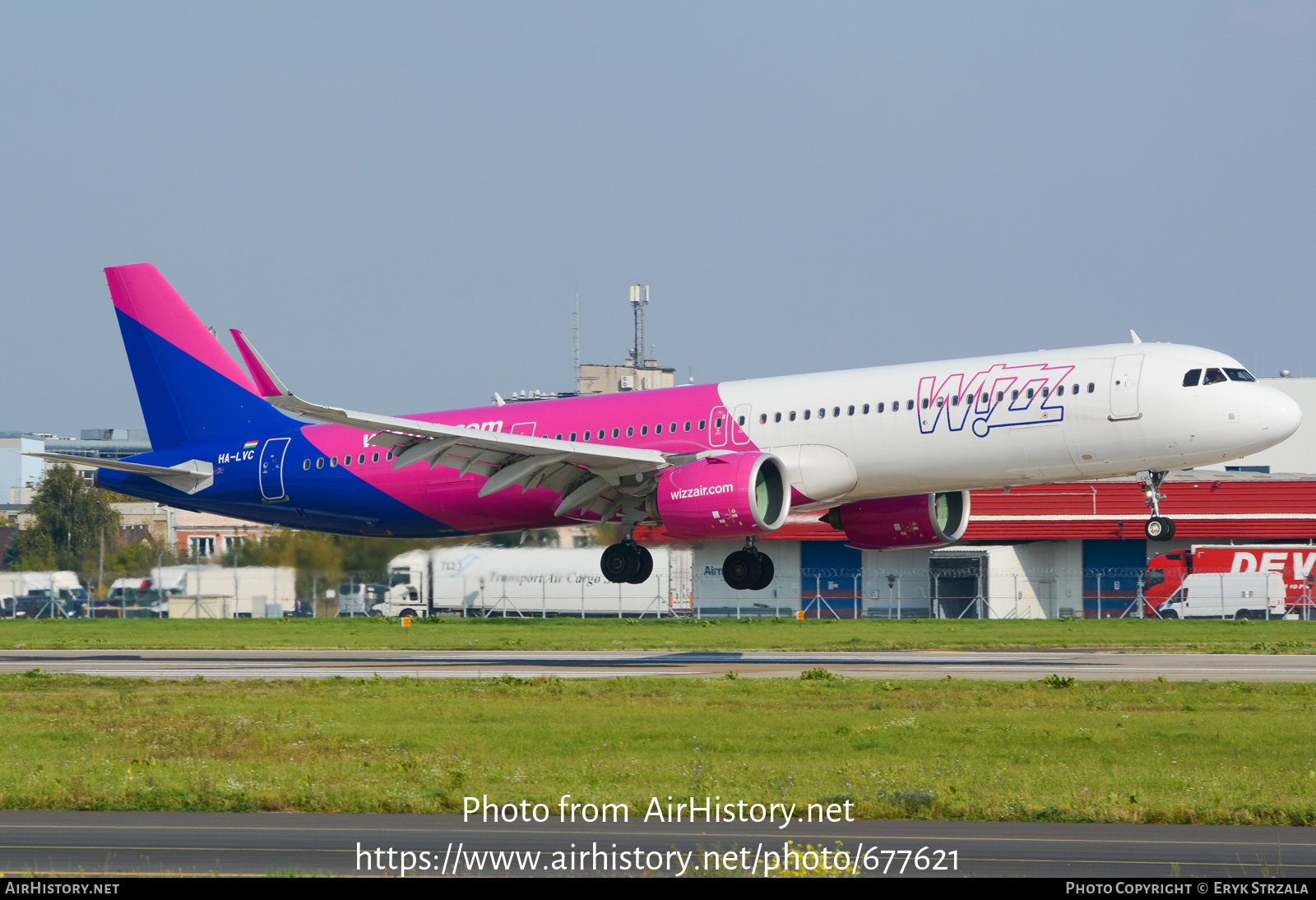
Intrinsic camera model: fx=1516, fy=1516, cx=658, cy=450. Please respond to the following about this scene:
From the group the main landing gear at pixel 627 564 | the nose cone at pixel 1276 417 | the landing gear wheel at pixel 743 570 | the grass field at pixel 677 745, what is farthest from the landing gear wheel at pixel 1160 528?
the main landing gear at pixel 627 564

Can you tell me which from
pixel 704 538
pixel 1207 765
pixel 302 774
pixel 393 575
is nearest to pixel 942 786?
pixel 1207 765

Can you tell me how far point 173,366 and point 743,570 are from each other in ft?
58.1

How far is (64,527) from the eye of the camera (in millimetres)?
66875

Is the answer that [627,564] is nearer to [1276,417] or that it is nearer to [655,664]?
[655,664]

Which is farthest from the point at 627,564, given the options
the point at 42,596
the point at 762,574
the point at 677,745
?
the point at 42,596

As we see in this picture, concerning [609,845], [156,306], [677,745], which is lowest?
[677,745]

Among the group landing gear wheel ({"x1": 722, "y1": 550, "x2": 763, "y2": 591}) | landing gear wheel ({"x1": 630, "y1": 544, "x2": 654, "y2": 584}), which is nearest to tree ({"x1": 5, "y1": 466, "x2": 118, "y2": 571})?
landing gear wheel ({"x1": 630, "y1": 544, "x2": 654, "y2": 584})

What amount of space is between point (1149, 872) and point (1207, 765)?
767 centimetres

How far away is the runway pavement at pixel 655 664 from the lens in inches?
1307

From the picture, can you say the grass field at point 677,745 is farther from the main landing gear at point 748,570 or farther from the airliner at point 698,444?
the main landing gear at point 748,570

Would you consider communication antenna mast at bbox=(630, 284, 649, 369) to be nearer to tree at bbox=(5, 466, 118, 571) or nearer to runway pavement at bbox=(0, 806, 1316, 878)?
tree at bbox=(5, 466, 118, 571)

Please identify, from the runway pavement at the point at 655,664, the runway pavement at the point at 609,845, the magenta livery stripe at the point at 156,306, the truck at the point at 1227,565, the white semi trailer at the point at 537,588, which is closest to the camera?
the runway pavement at the point at 609,845

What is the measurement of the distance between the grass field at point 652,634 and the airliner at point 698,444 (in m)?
7.04

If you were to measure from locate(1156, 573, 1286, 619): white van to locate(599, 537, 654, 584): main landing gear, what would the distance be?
3525cm
